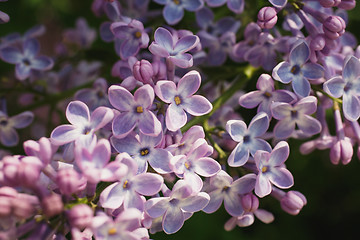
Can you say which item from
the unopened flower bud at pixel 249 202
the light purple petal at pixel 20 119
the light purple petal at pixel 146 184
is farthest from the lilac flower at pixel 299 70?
the light purple petal at pixel 20 119

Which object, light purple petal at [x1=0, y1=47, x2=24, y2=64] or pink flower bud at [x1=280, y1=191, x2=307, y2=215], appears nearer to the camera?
pink flower bud at [x1=280, y1=191, x2=307, y2=215]

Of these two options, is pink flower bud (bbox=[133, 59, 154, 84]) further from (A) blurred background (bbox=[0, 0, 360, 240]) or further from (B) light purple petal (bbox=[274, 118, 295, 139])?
(A) blurred background (bbox=[0, 0, 360, 240])

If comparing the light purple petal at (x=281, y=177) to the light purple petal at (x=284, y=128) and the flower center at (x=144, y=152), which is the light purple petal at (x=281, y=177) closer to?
the light purple petal at (x=284, y=128)

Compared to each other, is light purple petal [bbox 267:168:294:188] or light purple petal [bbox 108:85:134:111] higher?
light purple petal [bbox 108:85:134:111]

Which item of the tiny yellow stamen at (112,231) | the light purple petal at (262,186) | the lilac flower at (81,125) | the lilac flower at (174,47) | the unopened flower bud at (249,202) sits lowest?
the unopened flower bud at (249,202)

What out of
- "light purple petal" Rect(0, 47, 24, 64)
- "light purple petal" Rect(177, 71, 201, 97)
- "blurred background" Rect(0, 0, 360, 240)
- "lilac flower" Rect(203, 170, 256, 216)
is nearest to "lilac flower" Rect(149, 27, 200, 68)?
"light purple petal" Rect(177, 71, 201, 97)

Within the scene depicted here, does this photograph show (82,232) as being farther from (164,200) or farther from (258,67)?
(258,67)
